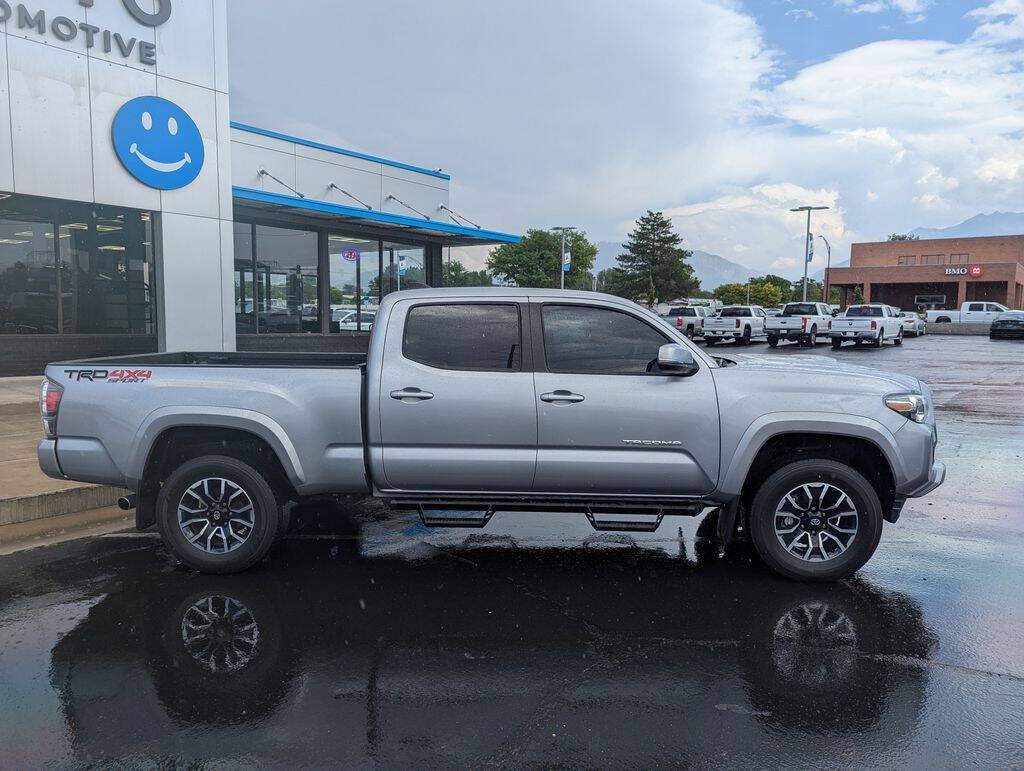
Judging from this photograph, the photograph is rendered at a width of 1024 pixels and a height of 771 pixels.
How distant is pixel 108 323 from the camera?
16266 millimetres

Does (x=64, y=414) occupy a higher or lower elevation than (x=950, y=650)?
higher

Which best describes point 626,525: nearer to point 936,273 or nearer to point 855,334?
point 855,334

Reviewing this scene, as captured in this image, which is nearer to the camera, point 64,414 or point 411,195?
point 64,414

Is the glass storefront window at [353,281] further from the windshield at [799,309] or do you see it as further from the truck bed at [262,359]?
the windshield at [799,309]

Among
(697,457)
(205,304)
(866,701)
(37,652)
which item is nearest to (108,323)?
(205,304)

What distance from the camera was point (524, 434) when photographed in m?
5.07

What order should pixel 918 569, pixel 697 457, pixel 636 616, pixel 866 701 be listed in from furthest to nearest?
pixel 918 569 < pixel 697 457 < pixel 636 616 < pixel 866 701

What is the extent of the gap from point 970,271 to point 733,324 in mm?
39437

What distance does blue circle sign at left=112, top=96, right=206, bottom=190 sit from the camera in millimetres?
15008

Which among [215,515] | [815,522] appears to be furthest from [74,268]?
[815,522]

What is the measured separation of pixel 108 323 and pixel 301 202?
578 centimetres

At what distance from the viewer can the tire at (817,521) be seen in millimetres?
4996

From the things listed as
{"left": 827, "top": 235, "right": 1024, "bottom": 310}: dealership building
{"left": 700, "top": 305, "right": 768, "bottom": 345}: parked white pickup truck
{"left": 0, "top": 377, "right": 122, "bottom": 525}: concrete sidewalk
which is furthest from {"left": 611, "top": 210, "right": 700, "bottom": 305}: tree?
{"left": 0, "top": 377, "right": 122, "bottom": 525}: concrete sidewalk

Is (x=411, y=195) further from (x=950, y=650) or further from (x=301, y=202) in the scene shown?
(x=950, y=650)
